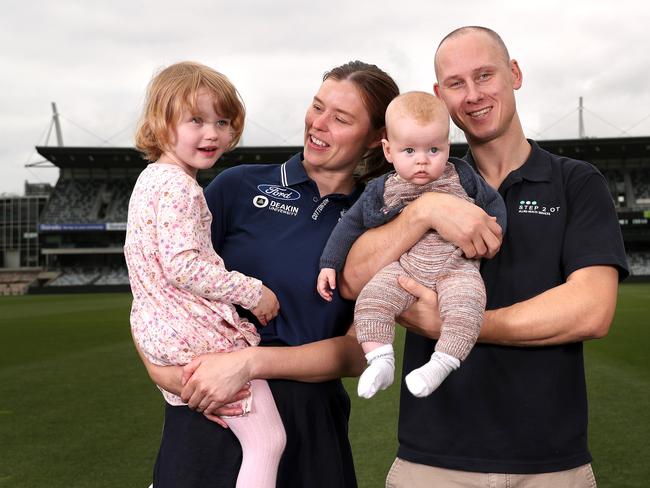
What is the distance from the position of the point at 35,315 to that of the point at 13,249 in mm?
44194

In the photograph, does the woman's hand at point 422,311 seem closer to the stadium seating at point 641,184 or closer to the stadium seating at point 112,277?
the stadium seating at point 112,277

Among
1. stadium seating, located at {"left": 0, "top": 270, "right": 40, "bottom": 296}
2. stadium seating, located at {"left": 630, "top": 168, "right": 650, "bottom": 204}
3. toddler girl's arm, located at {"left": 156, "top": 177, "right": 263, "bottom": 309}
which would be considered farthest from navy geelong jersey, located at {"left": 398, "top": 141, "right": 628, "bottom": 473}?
stadium seating, located at {"left": 0, "top": 270, "right": 40, "bottom": 296}

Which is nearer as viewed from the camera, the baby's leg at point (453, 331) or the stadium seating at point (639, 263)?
the baby's leg at point (453, 331)

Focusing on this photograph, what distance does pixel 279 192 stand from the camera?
2.81m

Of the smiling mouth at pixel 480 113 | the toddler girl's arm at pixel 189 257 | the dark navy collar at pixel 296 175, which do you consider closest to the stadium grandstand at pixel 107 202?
the dark navy collar at pixel 296 175

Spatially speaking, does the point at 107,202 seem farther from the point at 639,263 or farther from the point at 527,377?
the point at 527,377

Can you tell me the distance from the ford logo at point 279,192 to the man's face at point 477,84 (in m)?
0.69

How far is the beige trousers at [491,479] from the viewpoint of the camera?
2.49 metres

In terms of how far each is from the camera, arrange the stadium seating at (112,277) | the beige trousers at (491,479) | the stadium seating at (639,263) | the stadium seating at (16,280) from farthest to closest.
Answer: the stadium seating at (16,280)
the stadium seating at (112,277)
the stadium seating at (639,263)
the beige trousers at (491,479)

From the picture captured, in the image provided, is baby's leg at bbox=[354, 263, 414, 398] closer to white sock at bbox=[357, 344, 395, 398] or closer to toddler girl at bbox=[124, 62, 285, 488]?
white sock at bbox=[357, 344, 395, 398]

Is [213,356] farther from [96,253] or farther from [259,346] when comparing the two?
[96,253]

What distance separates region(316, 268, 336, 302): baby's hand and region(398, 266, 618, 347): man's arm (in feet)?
0.89

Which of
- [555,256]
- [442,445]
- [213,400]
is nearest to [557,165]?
[555,256]

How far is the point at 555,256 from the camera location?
2566 millimetres
